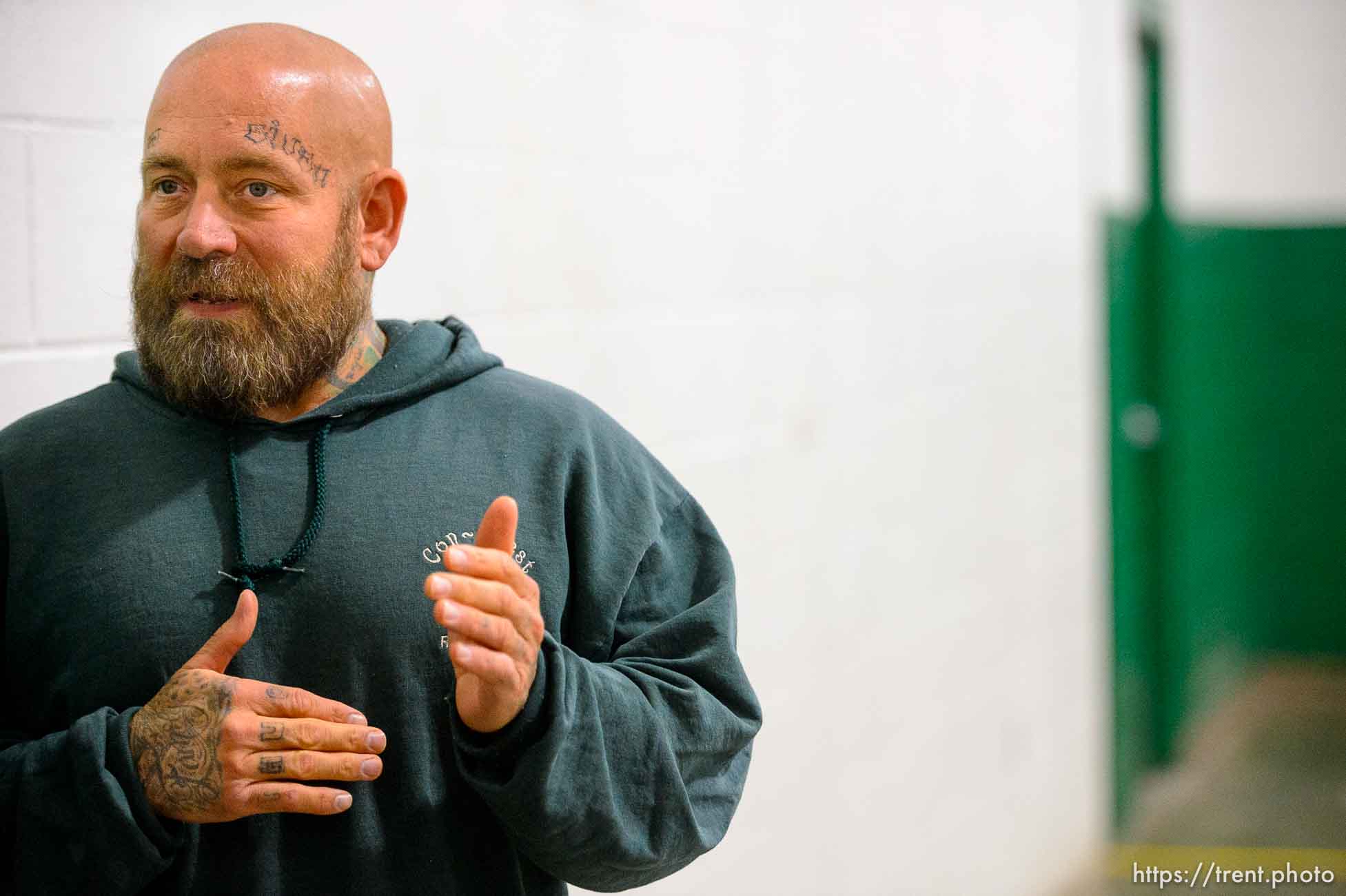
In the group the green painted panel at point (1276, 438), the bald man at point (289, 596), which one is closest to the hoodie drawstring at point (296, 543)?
the bald man at point (289, 596)

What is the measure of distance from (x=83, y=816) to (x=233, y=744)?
117 mm

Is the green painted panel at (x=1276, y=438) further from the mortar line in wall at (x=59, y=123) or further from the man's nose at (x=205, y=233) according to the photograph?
the man's nose at (x=205, y=233)

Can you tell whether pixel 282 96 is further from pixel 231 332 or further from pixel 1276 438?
pixel 1276 438

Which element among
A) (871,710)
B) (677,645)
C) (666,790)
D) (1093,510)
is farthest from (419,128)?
(1093,510)

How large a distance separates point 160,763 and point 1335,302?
535cm

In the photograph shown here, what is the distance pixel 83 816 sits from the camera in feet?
3.13

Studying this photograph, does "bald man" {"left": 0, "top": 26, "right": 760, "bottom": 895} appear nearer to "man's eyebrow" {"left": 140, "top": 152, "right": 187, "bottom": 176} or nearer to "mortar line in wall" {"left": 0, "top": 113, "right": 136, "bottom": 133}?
"man's eyebrow" {"left": 140, "top": 152, "right": 187, "bottom": 176}

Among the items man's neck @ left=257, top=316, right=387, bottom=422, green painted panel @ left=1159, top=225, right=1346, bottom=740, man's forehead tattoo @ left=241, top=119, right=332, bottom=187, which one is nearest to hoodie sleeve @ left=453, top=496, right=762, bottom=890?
man's neck @ left=257, top=316, right=387, bottom=422

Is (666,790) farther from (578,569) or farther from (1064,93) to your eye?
(1064,93)

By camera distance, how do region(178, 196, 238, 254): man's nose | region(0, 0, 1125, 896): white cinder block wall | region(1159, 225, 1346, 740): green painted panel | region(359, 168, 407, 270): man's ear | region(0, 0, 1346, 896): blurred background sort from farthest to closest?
region(1159, 225, 1346, 740): green painted panel < region(0, 0, 1346, 896): blurred background < region(0, 0, 1125, 896): white cinder block wall < region(359, 168, 407, 270): man's ear < region(178, 196, 238, 254): man's nose

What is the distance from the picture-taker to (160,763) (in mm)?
952

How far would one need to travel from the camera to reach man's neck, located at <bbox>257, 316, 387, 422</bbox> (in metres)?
1.09

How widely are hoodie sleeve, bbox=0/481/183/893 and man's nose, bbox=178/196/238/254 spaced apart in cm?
33

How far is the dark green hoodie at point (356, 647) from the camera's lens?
0.98 meters
